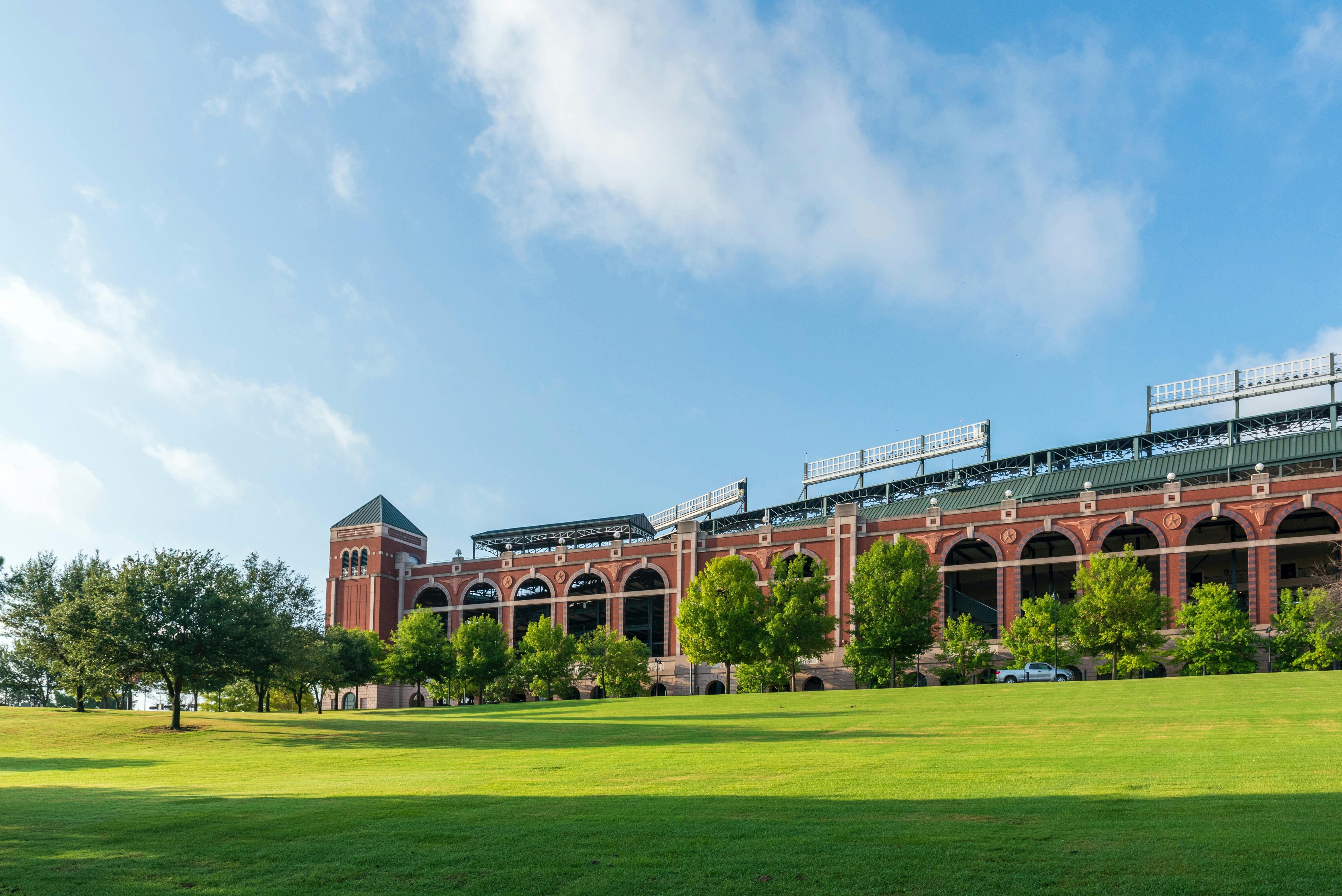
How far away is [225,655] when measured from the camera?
45406 millimetres

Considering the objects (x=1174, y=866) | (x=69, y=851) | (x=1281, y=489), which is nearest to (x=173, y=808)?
(x=69, y=851)

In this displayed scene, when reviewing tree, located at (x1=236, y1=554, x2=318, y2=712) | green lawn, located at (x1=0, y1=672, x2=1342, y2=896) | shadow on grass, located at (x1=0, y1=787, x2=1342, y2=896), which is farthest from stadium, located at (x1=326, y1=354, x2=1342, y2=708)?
shadow on grass, located at (x1=0, y1=787, x2=1342, y2=896)

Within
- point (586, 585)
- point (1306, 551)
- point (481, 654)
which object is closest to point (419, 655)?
point (481, 654)

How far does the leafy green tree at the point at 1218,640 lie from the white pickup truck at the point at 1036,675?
863 centimetres

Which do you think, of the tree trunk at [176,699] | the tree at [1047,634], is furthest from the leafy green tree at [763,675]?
the tree trunk at [176,699]

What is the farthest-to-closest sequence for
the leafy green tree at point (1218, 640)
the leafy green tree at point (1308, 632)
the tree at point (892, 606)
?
the leafy green tree at point (1218, 640) → the tree at point (892, 606) → the leafy green tree at point (1308, 632)

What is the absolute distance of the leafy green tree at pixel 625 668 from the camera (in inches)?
3068

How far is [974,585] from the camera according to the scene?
95938mm

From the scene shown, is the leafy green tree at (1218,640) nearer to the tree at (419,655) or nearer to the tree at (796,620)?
the tree at (796,620)

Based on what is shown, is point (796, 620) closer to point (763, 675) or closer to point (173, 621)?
point (763, 675)

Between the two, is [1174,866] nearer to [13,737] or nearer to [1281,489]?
[13,737]

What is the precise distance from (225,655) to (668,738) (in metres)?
23.7

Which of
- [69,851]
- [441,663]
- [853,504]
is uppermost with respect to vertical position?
[853,504]

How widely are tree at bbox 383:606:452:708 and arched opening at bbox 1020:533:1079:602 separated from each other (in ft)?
147
